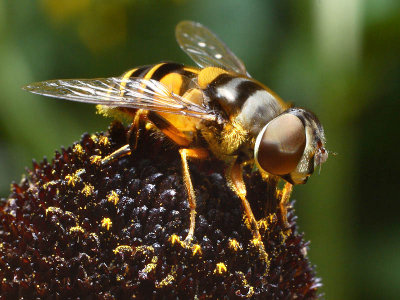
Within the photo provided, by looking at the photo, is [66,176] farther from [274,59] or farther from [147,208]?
[274,59]

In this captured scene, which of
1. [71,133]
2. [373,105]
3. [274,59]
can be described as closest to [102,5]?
[71,133]

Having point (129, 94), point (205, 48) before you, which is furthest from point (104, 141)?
point (205, 48)

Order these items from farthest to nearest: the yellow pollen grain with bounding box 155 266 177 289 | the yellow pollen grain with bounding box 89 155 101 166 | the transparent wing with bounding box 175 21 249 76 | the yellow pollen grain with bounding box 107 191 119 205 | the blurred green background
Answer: the blurred green background → the transparent wing with bounding box 175 21 249 76 → the yellow pollen grain with bounding box 89 155 101 166 → the yellow pollen grain with bounding box 107 191 119 205 → the yellow pollen grain with bounding box 155 266 177 289

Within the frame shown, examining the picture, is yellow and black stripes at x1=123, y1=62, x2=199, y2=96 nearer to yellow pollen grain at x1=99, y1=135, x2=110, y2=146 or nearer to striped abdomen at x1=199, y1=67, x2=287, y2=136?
striped abdomen at x1=199, y1=67, x2=287, y2=136

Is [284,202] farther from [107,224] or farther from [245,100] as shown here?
[107,224]

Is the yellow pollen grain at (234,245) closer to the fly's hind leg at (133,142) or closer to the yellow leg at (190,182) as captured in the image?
the yellow leg at (190,182)

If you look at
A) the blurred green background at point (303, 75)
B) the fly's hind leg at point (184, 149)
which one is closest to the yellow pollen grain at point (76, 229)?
the fly's hind leg at point (184, 149)

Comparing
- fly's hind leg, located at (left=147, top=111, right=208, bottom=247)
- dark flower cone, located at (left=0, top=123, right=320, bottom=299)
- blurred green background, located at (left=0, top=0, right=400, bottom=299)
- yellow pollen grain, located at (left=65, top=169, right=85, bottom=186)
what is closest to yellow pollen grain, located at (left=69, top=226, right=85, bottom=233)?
dark flower cone, located at (left=0, top=123, right=320, bottom=299)
